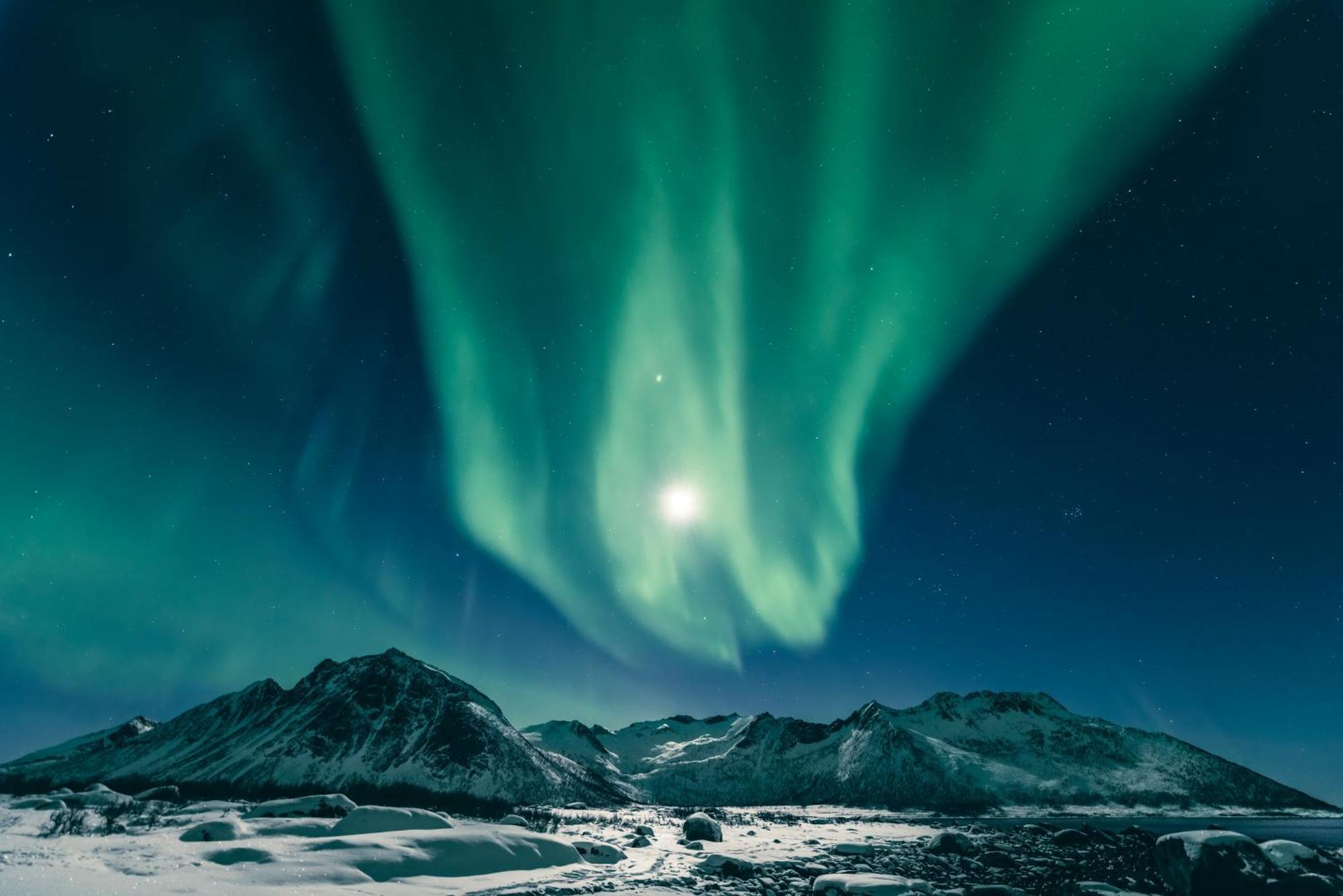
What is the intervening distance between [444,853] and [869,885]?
65.0ft

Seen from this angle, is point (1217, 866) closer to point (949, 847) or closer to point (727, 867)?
point (949, 847)

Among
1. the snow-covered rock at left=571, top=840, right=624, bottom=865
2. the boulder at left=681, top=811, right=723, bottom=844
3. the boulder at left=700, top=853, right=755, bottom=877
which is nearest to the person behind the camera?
the boulder at left=700, top=853, right=755, bottom=877

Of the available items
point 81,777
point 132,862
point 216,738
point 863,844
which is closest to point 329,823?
point 132,862

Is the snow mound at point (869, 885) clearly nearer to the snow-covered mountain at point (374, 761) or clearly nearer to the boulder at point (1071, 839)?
the boulder at point (1071, 839)

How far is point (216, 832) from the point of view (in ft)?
91.3

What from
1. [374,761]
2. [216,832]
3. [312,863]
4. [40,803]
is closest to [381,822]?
[216,832]

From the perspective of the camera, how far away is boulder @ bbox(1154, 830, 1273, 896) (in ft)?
97.4

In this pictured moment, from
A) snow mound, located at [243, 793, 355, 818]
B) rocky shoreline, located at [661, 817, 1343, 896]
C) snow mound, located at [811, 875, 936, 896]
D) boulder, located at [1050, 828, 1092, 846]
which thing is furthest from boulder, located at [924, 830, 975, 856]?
snow mound, located at [243, 793, 355, 818]

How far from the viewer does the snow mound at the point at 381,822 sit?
2995cm

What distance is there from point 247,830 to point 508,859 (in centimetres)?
1283

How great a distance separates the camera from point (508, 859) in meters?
28.8

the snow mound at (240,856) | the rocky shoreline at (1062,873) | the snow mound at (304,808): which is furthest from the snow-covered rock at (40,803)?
A: the rocky shoreline at (1062,873)

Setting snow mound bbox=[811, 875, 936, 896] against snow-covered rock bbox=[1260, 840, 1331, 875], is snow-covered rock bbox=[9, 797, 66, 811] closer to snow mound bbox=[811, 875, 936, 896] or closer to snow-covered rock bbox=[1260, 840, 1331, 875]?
snow mound bbox=[811, 875, 936, 896]

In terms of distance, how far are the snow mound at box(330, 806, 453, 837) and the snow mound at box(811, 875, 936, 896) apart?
64.1ft
